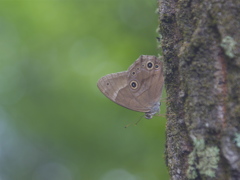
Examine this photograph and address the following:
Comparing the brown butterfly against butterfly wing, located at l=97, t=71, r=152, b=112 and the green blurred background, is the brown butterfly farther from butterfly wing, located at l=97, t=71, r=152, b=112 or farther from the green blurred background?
the green blurred background

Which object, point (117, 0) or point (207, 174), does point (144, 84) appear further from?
point (117, 0)

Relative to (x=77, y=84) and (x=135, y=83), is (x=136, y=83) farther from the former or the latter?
(x=77, y=84)

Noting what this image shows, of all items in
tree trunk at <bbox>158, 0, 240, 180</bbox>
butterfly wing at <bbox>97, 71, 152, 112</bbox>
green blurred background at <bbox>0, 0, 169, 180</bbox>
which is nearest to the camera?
tree trunk at <bbox>158, 0, 240, 180</bbox>

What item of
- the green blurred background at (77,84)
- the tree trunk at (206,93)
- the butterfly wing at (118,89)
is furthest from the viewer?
the green blurred background at (77,84)

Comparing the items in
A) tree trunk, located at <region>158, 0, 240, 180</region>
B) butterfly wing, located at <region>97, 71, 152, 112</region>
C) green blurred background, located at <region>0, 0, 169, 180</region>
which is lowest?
tree trunk, located at <region>158, 0, 240, 180</region>

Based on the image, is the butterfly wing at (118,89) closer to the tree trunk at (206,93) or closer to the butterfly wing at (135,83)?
the butterfly wing at (135,83)

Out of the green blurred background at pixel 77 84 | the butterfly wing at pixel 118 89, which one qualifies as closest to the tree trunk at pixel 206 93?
the butterfly wing at pixel 118 89

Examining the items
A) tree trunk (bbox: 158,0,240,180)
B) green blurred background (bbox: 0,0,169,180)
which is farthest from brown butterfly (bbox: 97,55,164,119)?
green blurred background (bbox: 0,0,169,180)
